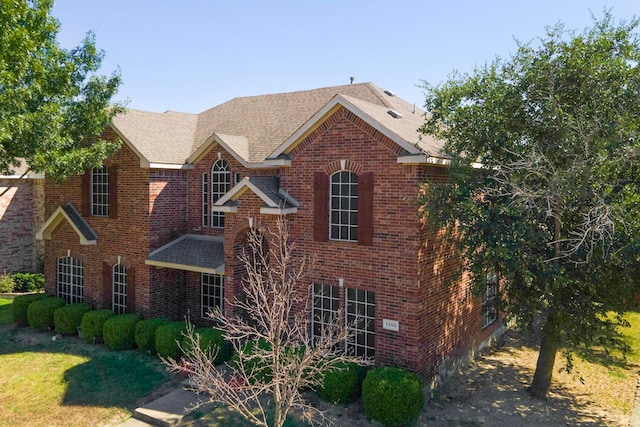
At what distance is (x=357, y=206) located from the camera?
13.2m

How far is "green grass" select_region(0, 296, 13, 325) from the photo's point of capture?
19.8m

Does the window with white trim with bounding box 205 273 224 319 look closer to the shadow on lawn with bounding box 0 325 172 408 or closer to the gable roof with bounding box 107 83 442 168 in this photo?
the shadow on lawn with bounding box 0 325 172 408

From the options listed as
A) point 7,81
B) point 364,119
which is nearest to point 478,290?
point 364,119

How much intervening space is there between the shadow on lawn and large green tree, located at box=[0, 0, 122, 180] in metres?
6.02

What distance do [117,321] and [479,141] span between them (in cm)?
1307

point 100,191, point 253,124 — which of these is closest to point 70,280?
point 100,191

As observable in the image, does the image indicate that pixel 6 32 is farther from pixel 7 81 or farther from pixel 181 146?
pixel 181 146

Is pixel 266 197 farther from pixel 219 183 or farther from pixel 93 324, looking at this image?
pixel 93 324

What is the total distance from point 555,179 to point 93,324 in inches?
607

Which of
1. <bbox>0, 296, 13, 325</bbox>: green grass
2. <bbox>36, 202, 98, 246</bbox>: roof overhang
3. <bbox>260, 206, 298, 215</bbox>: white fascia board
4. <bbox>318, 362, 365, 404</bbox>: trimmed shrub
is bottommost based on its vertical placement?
<bbox>0, 296, 13, 325</bbox>: green grass

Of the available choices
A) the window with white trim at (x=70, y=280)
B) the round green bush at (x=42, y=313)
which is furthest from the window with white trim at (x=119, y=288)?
the round green bush at (x=42, y=313)

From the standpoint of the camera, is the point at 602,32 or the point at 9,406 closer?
the point at 602,32

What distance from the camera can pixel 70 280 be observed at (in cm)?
1956

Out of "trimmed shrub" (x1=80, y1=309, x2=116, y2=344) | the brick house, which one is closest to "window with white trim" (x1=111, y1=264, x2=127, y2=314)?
the brick house
